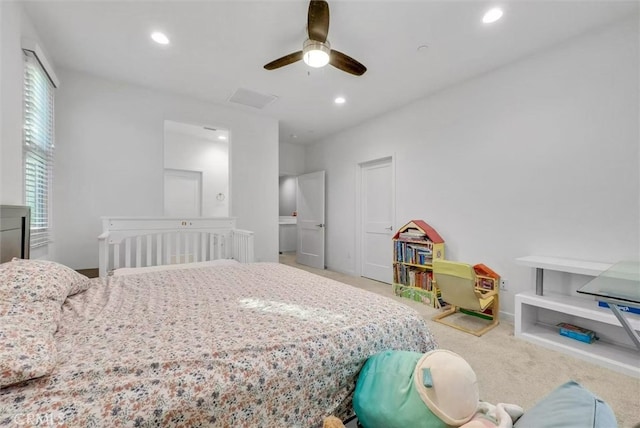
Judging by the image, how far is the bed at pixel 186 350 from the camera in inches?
29.2

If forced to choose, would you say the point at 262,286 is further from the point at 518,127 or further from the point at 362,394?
the point at 518,127

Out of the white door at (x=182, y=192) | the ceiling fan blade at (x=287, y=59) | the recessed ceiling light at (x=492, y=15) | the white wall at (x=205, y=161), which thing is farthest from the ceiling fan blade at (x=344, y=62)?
the white door at (x=182, y=192)

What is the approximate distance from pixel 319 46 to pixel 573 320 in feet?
10.5

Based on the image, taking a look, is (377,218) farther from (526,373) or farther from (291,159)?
(526,373)

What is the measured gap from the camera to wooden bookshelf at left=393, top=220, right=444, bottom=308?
3.30 m

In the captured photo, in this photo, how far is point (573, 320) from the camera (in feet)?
7.96

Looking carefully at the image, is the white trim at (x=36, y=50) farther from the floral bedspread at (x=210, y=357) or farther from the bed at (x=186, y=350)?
the floral bedspread at (x=210, y=357)

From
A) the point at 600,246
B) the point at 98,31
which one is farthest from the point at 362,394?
the point at 98,31

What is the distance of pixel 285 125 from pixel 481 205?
131 inches

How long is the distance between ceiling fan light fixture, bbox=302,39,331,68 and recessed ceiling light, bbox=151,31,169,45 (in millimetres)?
1385

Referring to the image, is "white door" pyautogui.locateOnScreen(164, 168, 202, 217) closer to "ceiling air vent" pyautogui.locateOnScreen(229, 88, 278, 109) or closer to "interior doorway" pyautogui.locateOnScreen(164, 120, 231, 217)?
"interior doorway" pyautogui.locateOnScreen(164, 120, 231, 217)

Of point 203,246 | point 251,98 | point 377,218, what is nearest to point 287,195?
point 377,218

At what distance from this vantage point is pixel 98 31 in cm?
239

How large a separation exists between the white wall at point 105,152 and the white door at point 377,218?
2.20 metres
